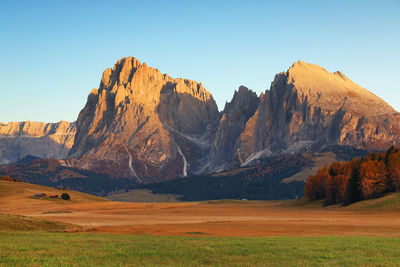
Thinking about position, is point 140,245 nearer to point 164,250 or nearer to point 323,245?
point 164,250

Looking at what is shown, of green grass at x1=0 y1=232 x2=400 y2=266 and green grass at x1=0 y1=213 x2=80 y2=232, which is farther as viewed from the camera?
green grass at x1=0 y1=213 x2=80 y2=232

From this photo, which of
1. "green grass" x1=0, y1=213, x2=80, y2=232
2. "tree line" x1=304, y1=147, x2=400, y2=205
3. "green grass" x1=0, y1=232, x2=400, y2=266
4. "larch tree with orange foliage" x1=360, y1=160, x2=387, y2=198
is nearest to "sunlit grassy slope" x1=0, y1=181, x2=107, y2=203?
"tree line" x1=304, y1=147, x2=400, y2=205

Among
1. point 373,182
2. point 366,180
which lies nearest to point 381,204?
point 366,180

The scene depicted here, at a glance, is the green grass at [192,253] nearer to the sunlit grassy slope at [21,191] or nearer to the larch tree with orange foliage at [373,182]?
the larch tree with orange foliage at [373,182]

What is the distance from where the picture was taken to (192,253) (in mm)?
33812

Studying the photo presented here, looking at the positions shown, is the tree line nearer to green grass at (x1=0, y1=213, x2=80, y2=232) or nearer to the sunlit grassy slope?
green grass at (x1=0, y1=213, x2=80, y2=232)

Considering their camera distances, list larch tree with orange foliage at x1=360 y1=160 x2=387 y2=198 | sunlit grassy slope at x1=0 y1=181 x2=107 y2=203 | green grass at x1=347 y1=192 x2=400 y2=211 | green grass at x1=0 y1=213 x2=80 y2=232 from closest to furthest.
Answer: green grass at x1=0 y1=213 x2=80 y2=232 < green grass at x1=347 y1=192 x2=400 y2=211 < larch tree with orange foliage at x1=360 y1=160 x2=387 y2=198 < sunlit grassy slope at x1=0 y1=181 x2=107 y2=203

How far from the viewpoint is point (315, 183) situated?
155 metres

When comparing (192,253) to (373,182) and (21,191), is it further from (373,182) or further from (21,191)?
(21,191)

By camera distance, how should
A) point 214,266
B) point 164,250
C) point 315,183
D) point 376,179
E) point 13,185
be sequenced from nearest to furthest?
point 214,266, point 164,250, point 376,179, point 315,183, point 13,185

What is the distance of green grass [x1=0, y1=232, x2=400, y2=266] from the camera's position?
29297 millimetres

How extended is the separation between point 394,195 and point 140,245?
291 ft

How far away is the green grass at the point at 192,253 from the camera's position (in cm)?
2930

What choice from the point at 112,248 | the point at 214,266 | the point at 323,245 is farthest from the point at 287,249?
the point at 112,248
